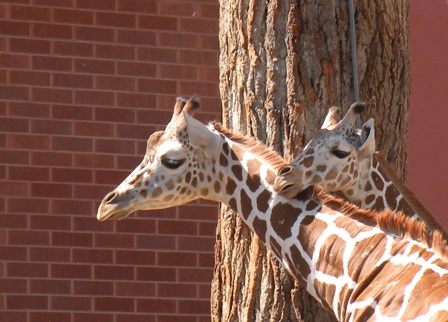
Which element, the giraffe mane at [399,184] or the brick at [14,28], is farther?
the brick at [14,28]

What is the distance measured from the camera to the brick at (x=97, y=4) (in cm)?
1000

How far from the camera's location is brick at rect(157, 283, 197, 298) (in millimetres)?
10023

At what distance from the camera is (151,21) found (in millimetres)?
10156

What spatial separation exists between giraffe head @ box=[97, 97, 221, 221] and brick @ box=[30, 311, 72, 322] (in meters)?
3.18

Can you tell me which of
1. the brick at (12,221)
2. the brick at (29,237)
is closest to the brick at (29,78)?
the brick at (12,221)

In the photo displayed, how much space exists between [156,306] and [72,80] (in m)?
1.71

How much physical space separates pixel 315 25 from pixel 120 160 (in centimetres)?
307

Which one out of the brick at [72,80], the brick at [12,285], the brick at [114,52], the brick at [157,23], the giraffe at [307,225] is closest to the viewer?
the giraffe at [307,225]

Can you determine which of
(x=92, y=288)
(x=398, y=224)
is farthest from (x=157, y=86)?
(x=398, y=224)

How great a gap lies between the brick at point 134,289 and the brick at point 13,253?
69cm

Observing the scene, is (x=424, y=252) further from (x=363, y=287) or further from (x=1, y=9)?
(x=1, y=9)

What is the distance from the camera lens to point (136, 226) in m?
9.99

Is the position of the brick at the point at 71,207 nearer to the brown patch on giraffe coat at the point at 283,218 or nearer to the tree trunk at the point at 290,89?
the tree trunk at the point at 290,89

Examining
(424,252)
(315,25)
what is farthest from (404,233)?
(315,25)
